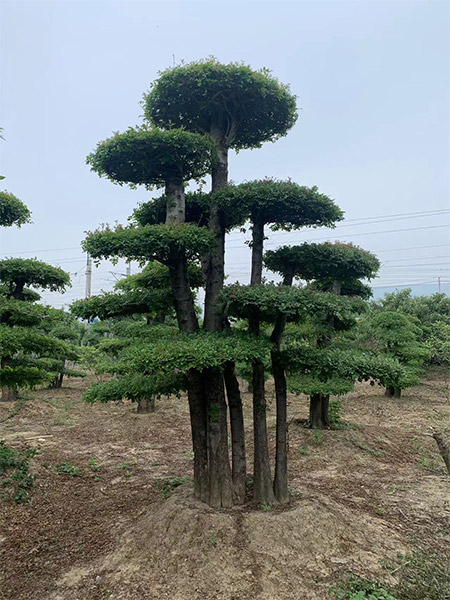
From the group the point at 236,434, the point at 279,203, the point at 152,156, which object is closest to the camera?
the point at 279,203

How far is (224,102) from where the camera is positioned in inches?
254

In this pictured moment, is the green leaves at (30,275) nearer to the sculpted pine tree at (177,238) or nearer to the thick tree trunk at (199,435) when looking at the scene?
the sculpted pine tree at (177,238)

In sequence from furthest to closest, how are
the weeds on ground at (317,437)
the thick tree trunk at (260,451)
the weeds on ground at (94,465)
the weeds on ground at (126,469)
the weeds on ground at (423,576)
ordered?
1. the weeds on ground at (317,437)
2. the weeds on ground at (94,465)
3. the weeds on ground at (126,469)
4. the thick tree trunk at (260,451)
5. the weeds on ground at (423,576)

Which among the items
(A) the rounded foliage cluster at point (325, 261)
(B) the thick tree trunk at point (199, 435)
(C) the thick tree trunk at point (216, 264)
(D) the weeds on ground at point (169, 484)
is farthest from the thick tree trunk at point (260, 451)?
(D) the weeds on ground at point (169, 484)

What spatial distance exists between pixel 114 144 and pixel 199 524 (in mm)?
5642

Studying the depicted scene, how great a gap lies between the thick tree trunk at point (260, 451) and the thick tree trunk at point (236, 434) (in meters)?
0.25

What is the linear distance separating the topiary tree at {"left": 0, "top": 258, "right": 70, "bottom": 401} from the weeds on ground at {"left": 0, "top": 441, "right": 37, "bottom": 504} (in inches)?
63.5

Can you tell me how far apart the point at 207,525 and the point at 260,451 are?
1.40m

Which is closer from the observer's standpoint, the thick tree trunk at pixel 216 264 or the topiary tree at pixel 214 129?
the topiary tree at pixel 214 129

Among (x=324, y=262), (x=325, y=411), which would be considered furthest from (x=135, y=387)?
(x=325, y=411)

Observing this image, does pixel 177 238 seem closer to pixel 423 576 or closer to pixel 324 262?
pixel 324 262

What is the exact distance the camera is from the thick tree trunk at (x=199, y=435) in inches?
246

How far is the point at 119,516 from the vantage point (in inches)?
→ 258

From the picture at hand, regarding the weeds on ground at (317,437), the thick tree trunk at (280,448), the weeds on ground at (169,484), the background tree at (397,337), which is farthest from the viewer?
the background tree at (397,337)
